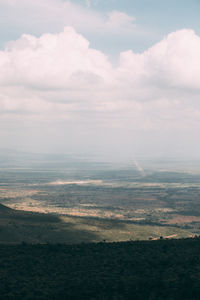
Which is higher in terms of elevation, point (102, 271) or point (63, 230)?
point (102, 271)

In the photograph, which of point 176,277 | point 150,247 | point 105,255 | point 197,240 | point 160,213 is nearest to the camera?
point 176,277

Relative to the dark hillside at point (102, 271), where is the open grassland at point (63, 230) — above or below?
below

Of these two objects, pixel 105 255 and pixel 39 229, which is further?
pixel 39 229

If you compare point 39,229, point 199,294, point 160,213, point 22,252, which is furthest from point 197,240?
point 160,213

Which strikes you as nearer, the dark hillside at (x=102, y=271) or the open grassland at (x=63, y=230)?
the dark hillside at (x=102, y=271)

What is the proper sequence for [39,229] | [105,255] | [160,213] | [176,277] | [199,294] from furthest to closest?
[160,213], [39,229], [105,255], [176,277], [199,294]

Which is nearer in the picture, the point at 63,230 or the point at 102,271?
the point at 102,271

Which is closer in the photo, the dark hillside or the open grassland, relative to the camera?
the dark hillside

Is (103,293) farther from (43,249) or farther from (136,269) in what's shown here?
(43,249)
